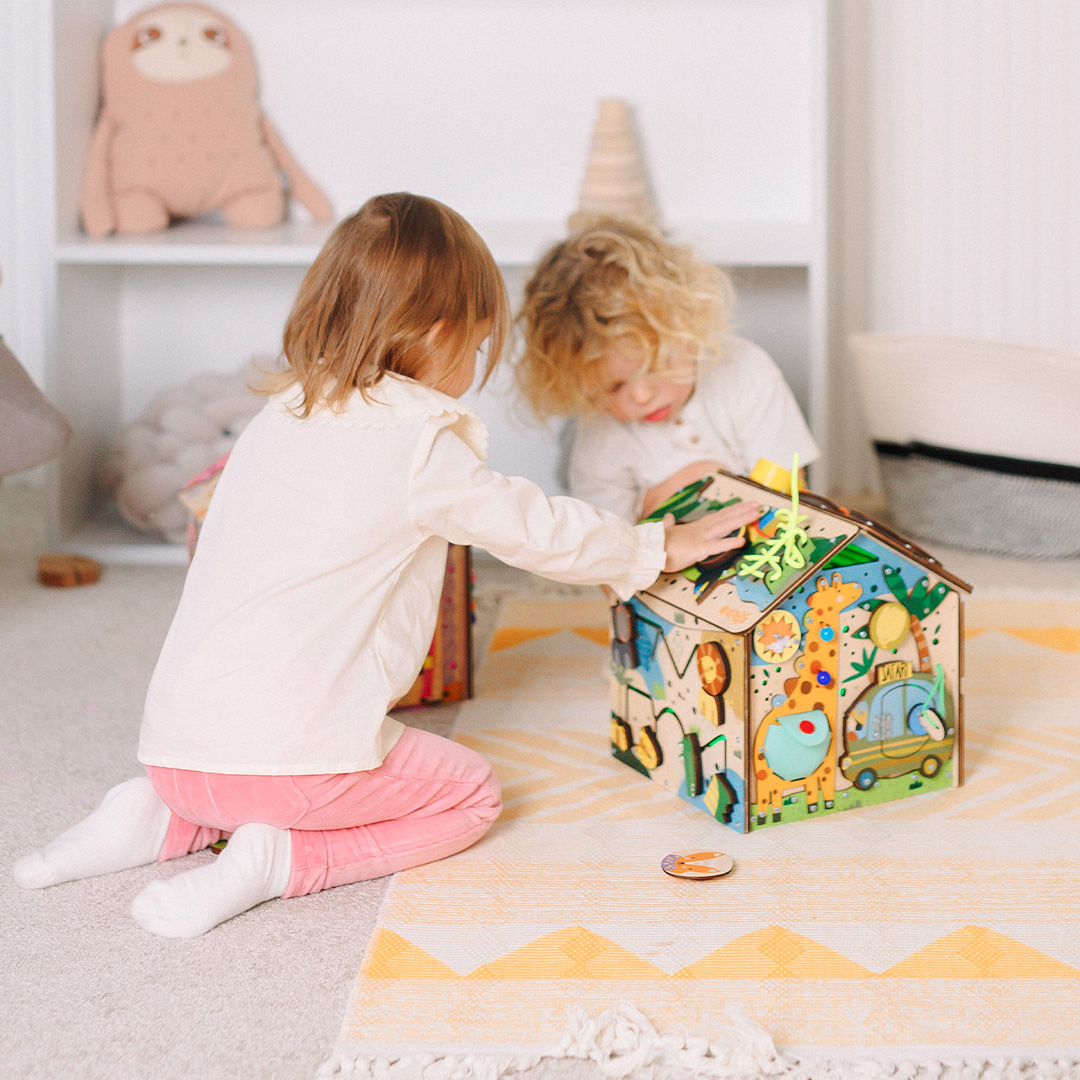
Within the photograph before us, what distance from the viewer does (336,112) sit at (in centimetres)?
203

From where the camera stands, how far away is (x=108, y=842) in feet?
3.09

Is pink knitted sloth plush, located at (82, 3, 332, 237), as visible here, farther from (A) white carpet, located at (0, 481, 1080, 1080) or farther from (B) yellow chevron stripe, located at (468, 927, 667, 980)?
(B) yellow chevron stripe, located at (468, 927, 667, 980)

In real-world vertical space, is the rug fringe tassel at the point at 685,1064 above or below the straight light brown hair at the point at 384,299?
below

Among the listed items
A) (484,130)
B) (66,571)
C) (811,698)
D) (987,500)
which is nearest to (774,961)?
(811,698)

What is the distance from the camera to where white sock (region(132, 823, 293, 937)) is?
86 centimetres

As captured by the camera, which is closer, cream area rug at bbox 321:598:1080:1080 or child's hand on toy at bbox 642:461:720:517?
cream area rug at bbox 321:598:1080:1080

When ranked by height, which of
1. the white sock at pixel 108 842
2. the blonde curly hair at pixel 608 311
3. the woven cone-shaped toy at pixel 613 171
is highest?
the woven cone-shaped toy at pixel 613 171

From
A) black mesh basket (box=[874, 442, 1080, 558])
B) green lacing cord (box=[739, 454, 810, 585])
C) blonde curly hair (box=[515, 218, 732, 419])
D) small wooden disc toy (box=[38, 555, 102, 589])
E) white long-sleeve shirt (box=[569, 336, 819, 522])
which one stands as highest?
blonde curly hair (box=[515, 218, 732, 419])

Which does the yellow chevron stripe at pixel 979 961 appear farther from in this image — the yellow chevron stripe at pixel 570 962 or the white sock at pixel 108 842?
the white sock at pixel 108 842

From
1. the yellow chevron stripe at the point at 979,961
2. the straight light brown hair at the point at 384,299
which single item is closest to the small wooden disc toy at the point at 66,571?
the straight light brown hair at the point at 384,299

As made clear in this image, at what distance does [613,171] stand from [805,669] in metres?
1.11

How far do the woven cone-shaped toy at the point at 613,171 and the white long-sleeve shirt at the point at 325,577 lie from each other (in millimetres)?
1008

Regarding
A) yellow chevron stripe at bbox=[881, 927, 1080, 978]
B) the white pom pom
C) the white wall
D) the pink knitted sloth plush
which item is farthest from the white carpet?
the white wall

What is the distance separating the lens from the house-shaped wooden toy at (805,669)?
98cm
